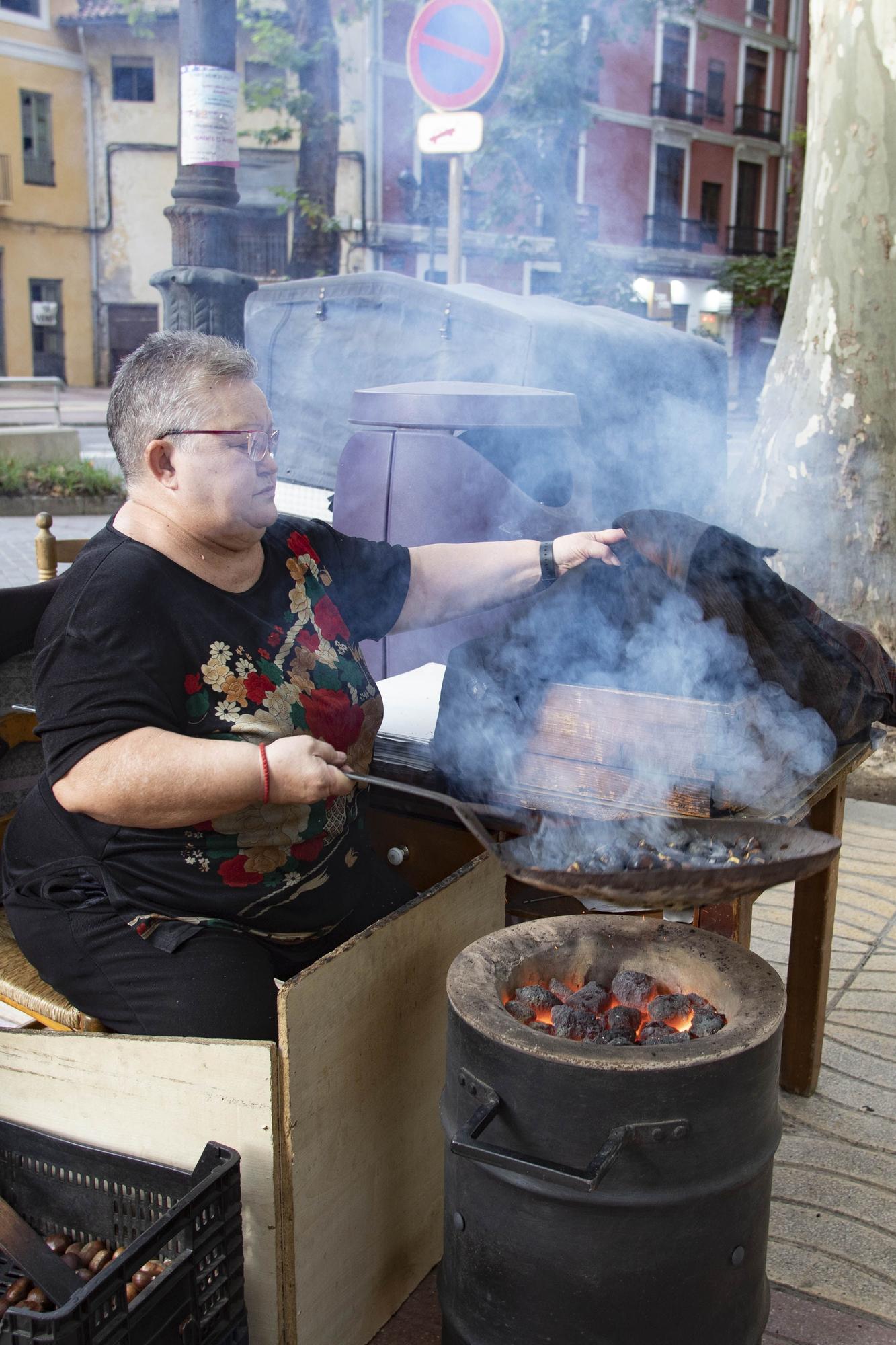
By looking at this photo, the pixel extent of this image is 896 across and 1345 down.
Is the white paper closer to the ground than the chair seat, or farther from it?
farther from it

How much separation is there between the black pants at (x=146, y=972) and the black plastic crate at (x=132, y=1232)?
0.22 meters

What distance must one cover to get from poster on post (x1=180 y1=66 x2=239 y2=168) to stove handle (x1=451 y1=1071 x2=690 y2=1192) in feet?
12.3

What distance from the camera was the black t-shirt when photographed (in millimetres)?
1879

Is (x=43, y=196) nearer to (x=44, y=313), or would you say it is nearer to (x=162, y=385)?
(x=44, y=313)

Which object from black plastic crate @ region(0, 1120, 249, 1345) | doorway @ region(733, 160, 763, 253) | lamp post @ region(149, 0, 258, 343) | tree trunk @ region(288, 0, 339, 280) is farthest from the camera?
doorway @ region(733, 160, 763, 253)

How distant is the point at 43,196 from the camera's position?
86.7 feet

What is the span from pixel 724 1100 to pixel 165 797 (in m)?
0.94

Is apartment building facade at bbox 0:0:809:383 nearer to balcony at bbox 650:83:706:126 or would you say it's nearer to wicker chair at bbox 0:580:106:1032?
balcony at bbox 650:83:706:126

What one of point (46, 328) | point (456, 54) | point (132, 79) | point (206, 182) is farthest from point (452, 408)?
point (132, 79)

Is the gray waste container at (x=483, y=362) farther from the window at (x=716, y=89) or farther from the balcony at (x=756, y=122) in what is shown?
the balcony at (x=756, y=122)

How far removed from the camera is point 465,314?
661 centimetres

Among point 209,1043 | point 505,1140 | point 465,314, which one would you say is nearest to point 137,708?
point 209,1043

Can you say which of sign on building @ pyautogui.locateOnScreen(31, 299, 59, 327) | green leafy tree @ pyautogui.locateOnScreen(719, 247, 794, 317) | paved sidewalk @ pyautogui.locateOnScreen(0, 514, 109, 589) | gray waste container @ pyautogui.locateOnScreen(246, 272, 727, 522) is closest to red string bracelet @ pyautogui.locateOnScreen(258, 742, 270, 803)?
gray waste container @ pyautogui.locateOnScreen(246, 272, 727, 522)

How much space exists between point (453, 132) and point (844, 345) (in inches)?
82.0
